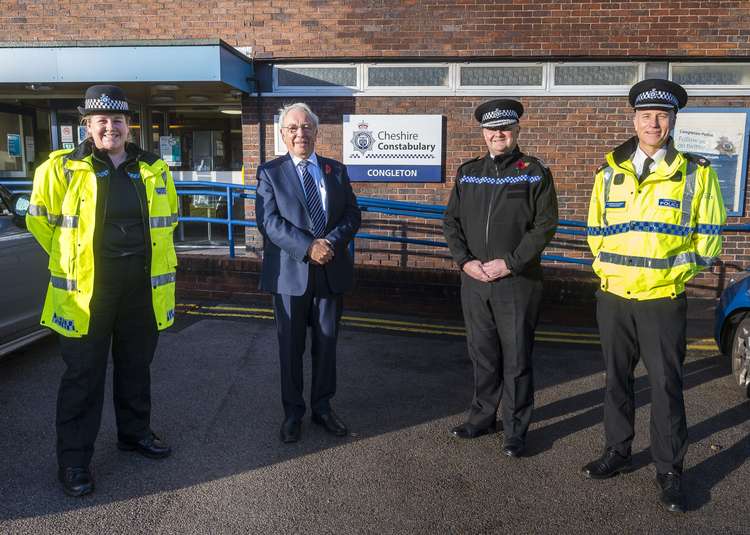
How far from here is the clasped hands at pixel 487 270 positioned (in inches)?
150

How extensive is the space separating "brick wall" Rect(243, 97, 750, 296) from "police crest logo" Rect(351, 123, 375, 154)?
214 millimetres

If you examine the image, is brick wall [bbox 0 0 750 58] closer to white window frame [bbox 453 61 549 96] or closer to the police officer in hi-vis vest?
white window frame [bbox 453 61 549 96]

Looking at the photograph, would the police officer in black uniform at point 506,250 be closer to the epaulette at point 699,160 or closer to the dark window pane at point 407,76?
the epaulette at point 699,160

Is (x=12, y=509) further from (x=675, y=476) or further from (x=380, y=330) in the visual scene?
(x=380, y=330)

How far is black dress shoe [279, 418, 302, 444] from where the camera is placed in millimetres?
3984

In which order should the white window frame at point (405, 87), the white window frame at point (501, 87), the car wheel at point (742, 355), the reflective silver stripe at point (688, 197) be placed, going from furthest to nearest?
the white window frame at point (405, 87) → the white window frame at point (501, 87) → the car wheel at point (742, 355) → the reflective silver stripe at point (688, 197)

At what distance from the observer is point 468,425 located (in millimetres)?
4133

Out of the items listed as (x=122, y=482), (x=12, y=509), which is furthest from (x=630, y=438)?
(x=12, y=509)

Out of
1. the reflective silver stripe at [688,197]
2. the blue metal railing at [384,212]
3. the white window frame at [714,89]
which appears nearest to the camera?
the reflective silver stripe at [688,197]

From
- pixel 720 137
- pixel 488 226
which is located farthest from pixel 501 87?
pixel 488 226

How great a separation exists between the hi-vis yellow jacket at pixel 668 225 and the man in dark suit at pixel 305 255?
5.39ft

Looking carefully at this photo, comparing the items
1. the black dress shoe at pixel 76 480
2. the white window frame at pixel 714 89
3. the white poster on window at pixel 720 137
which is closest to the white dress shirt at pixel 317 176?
the black dress shoe at pixel 76 480

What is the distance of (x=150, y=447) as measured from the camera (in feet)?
12.4

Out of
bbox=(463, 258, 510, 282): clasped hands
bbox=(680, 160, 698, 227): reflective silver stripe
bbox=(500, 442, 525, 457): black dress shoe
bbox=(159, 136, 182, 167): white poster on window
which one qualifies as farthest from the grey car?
bbox=(159, 136, 182, 167): white poster on window
